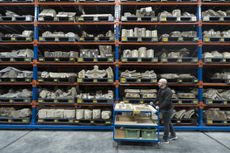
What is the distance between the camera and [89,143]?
14.0 ft

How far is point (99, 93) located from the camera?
5570mm

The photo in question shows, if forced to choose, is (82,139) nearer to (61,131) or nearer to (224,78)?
(61,131)

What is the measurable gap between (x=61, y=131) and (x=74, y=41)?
10.5 ft

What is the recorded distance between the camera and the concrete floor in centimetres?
385

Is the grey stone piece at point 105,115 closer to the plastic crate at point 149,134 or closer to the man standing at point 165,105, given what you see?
the plastic crate at point 149,134

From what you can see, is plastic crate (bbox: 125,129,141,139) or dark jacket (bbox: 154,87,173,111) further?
dark jacket (bbox: 154,87,173,111)

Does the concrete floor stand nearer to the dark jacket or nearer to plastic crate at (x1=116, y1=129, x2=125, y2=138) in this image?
plastic crate at (x1=116, y1=129, x2=125, y2=138)

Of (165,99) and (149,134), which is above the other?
(165,99)

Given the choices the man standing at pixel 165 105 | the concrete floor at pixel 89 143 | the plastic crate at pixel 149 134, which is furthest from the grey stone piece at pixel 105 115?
the man standing at pixel 165 105

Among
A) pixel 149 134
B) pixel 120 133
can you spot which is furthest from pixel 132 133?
pixel 149 134

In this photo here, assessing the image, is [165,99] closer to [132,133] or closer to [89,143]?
[132,133]

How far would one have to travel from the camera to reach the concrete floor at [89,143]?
385 cm

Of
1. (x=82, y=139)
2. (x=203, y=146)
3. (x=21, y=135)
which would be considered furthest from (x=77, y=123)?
(x=203, y=146)

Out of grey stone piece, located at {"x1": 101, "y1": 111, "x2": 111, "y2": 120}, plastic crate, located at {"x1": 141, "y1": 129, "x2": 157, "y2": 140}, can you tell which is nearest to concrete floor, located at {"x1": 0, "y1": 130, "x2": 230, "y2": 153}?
plastic crate, located at {"x1": 141, "y1": 129, "x2": 157, "y2": 140}
